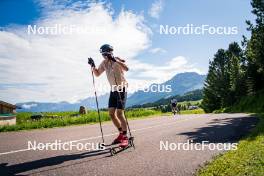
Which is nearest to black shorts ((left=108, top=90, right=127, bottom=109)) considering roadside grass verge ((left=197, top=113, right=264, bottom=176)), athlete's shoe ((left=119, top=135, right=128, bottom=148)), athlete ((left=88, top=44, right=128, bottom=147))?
athlete ((left=88, top=44, right=128, bottom=147))

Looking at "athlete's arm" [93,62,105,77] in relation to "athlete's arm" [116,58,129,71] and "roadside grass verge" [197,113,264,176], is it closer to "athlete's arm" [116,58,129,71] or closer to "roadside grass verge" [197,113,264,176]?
"athlete's arm" [116,58,129,71]

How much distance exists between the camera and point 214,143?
9.48 m

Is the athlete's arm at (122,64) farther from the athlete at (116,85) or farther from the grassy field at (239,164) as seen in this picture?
the grassy field at (239,164)

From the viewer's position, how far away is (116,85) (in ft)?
28.4

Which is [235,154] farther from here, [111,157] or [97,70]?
[97,70]

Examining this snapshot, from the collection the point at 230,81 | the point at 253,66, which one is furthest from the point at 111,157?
the point at 230,81

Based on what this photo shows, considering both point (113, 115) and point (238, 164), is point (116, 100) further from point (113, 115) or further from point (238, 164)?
point (238, 164)

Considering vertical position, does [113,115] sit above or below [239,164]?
above

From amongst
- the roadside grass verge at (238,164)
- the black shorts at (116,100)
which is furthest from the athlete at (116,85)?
the roadside grass verge at (238,164)

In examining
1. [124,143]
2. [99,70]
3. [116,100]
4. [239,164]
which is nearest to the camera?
[239,164]

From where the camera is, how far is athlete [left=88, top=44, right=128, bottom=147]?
855 cm

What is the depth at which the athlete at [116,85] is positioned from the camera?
8.55 metres

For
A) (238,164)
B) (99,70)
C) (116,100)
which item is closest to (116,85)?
(116,100)

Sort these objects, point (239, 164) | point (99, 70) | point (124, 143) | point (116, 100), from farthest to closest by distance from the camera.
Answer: point (99, 70), point (116, 100), point (124, 143), point (239, 164)
